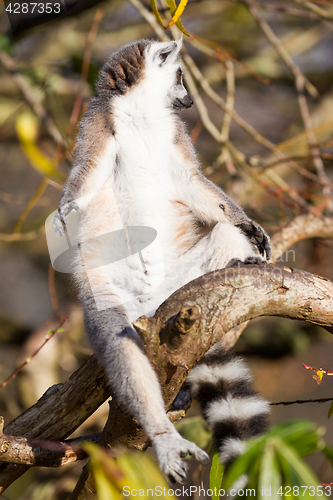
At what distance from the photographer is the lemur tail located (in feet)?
5.92

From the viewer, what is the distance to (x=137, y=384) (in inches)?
60.5

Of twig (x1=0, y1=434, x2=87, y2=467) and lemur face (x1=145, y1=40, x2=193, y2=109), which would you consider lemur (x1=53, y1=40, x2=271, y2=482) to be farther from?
twig (x1=0, y1=434, x2=87, y2=467)

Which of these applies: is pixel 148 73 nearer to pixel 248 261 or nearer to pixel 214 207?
pixel 214 207

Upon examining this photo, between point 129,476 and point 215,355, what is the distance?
121 cm

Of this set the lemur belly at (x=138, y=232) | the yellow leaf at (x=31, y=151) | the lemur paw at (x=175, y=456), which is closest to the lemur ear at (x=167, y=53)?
the lemur belly at (x=138, y=232)

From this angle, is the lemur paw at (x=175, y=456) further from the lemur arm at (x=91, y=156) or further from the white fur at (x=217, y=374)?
the lemur arm at (x=91, y=156)

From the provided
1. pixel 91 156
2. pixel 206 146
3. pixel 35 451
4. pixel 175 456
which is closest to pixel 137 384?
pixel 175 456

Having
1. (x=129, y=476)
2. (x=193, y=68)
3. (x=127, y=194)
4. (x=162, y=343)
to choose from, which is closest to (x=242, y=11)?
(x=193, y=68)

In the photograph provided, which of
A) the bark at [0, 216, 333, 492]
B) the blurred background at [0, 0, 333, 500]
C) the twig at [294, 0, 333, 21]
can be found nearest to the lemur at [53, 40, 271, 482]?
the bark at [0, 216, 333, 492]

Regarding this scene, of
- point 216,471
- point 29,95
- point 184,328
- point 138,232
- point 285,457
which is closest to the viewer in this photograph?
point 285,457

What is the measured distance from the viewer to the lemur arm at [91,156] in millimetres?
2078

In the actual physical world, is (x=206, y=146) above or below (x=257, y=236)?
below

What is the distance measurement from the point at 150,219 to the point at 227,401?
95cm

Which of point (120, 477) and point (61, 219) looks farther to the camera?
point (61, 219)
